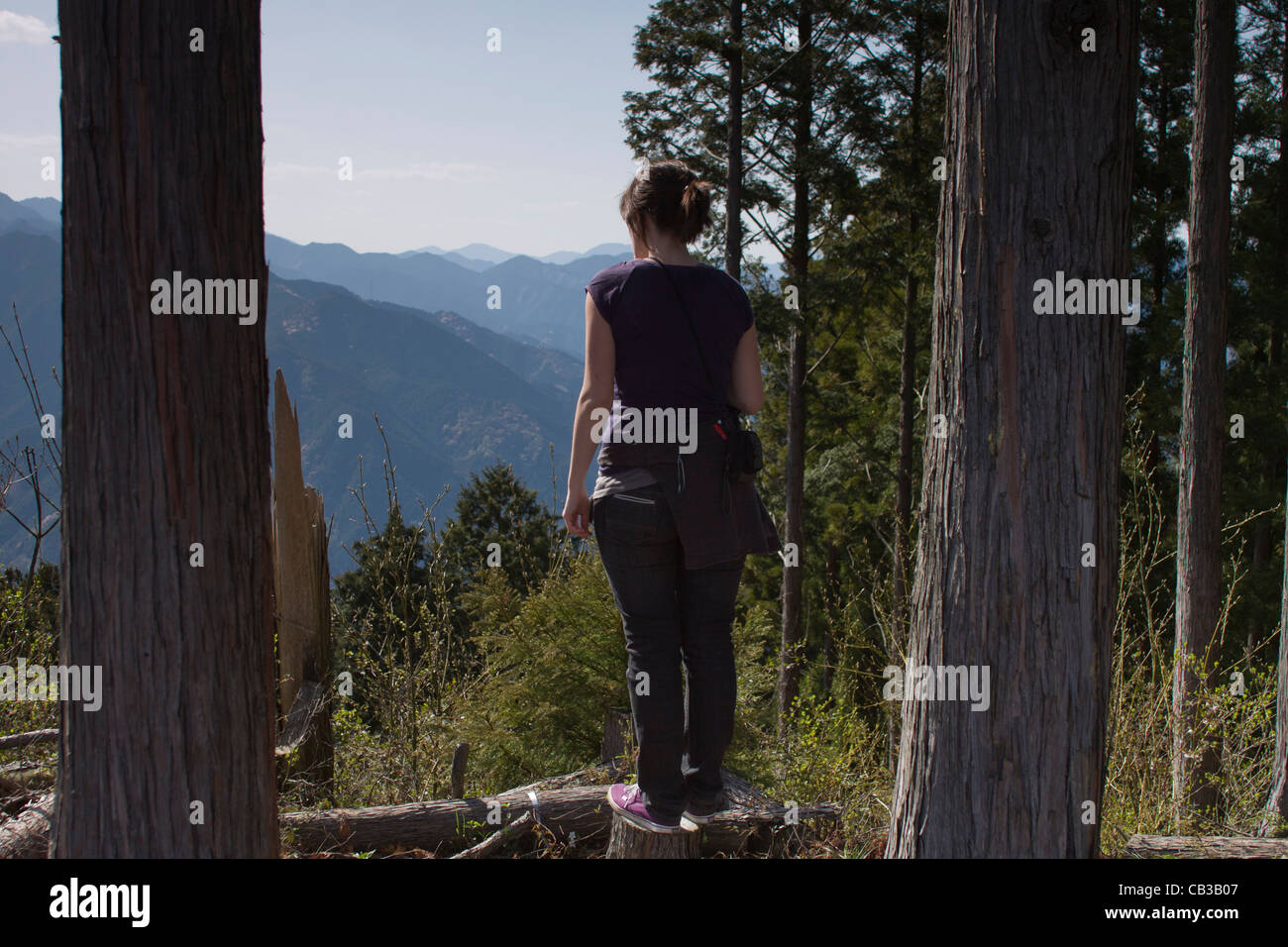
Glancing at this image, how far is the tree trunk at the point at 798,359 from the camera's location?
1535 centimetres

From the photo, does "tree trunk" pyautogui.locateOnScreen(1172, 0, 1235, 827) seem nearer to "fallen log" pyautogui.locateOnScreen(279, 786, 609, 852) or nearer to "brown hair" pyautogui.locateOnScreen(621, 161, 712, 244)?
"fallen log" pyautogui.locateOnScreen(279, 786, 609, 852)

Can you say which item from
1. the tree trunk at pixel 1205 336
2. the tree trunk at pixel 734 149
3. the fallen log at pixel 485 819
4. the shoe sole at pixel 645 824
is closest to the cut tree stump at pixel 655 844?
the shoe sole at pixel 645 824

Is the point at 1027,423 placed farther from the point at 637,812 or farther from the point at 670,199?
the point at 637,812

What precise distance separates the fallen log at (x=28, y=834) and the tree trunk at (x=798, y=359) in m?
12.6

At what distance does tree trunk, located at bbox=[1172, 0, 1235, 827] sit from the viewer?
7215mm

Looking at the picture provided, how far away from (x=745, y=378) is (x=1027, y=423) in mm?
838

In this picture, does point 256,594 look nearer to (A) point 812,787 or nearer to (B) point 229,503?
(B) point 229,503

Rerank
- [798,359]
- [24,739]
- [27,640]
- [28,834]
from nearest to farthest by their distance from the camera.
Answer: [28,834] < [24,739] < [27,640] < [798,359]

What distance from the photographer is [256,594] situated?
7.15 ft

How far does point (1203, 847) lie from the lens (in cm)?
352

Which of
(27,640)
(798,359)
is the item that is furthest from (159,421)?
(798,359)

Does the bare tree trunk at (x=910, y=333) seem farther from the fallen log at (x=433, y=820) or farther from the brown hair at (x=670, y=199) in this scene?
the brown hair at (x=670, y=199)

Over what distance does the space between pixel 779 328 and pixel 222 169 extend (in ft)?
43.3
